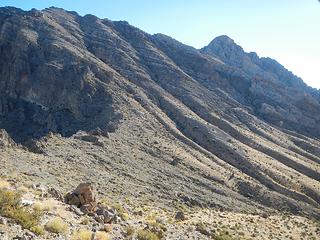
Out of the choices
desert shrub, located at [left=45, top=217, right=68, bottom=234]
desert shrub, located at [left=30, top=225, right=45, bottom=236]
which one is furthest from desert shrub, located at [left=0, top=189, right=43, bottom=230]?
desert shrub, located at [left=45, top=217, right=68, bottom=234]

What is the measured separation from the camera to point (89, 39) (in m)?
140

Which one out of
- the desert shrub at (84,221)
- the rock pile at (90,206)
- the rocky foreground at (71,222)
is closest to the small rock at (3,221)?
the rocky foreground at (71,222)

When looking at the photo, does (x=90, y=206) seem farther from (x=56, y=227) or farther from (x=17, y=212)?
(x=17, y=212)

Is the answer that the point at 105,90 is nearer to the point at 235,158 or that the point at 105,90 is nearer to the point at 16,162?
the point at 235,158

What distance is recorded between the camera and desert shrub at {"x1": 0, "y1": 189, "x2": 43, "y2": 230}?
1764 centimetres

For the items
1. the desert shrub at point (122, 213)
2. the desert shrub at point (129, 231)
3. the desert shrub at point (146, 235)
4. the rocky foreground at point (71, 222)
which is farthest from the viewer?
the desert shrub at point (122, 213)

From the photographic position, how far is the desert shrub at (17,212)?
694 inches

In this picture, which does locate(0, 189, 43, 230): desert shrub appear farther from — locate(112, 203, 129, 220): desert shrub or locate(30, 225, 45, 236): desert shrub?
locate(112, 203, 129, 220): desert shrub

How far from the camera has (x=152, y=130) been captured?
9212 centimetres

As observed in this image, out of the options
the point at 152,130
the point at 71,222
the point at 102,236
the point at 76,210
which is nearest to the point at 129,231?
the point at 102,236

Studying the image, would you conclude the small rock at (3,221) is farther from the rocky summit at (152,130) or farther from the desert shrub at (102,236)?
the desert shrub at (102,236)

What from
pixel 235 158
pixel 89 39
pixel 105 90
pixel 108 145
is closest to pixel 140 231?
pixel 108 145

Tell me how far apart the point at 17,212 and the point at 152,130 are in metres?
74.2

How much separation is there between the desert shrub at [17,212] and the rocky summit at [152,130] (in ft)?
1.01
